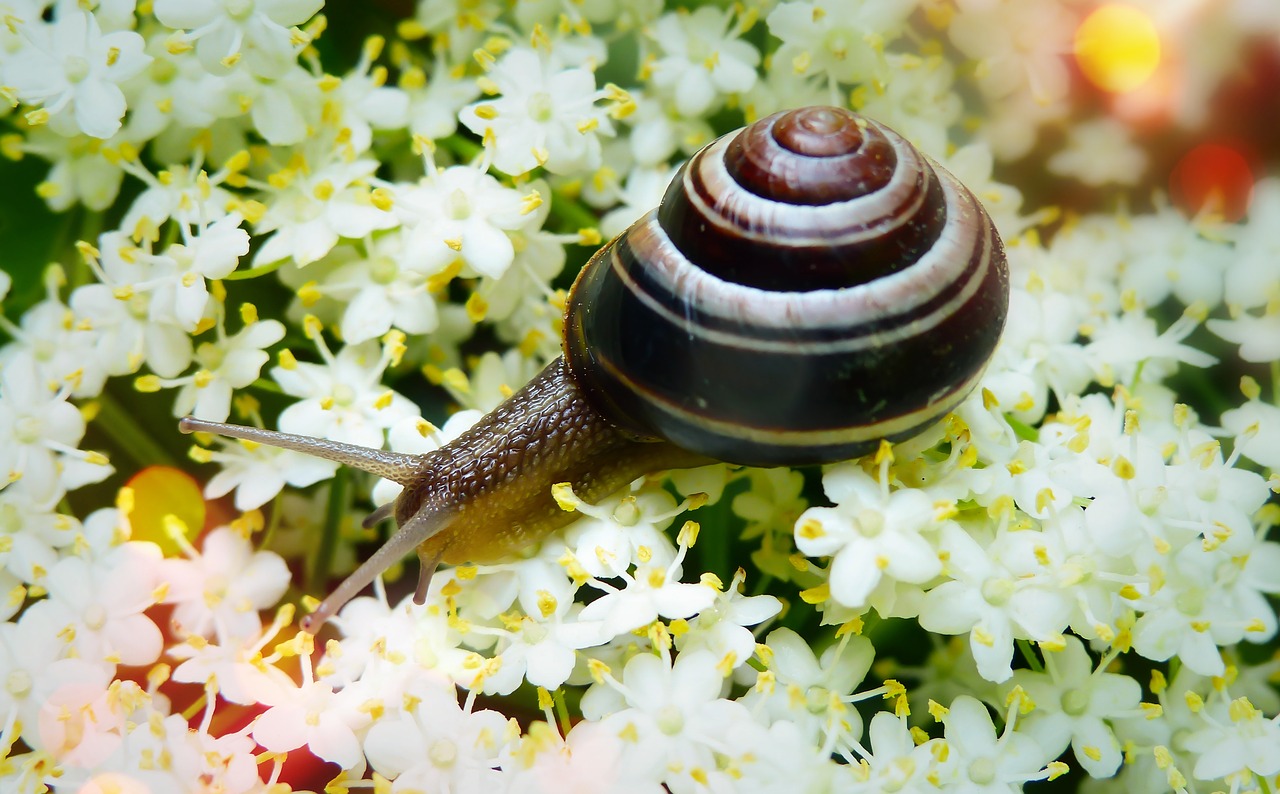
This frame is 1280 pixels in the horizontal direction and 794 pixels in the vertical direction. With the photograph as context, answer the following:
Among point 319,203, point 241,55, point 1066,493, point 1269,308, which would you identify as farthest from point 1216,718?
point 241,55

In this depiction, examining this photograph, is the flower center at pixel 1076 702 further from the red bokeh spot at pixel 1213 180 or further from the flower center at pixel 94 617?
the flower center at pixel 94 617

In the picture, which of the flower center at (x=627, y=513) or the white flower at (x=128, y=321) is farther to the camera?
the white flower at (x=128, y=321)

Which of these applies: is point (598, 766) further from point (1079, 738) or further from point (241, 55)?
point (241, 55)

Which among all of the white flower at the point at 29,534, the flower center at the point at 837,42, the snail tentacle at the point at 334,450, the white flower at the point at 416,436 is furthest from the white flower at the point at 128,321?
the flower center at the point at 837,42

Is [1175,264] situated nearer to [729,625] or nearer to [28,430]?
[729,625]

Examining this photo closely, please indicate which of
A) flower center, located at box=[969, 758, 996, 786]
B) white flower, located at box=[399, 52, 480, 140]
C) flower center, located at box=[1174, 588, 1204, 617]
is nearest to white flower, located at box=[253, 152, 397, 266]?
white flower, located at box=[399, 52, 480, 140]

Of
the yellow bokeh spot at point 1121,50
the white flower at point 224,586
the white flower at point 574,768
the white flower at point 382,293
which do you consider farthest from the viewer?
the yellow bokeh spot at point 1121,50
